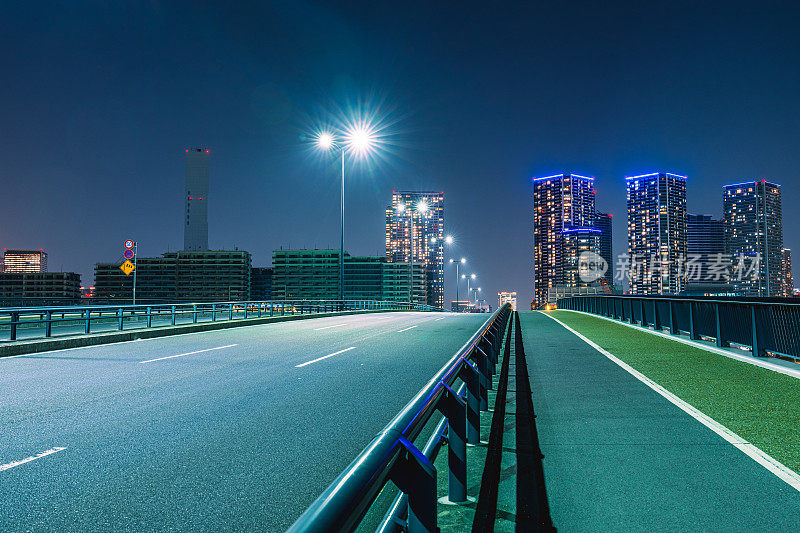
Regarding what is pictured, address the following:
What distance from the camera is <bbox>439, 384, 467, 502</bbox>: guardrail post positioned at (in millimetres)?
3877

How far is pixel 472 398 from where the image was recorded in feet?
18.3

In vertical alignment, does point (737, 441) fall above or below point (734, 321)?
below

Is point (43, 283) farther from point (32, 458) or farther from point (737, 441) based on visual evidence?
point (737, 441)

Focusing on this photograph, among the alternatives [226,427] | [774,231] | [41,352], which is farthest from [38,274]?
[774,231]

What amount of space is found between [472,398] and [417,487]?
3.24 metres

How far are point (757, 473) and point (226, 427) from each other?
553 cm

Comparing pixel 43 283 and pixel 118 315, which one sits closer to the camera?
pixel 118 315

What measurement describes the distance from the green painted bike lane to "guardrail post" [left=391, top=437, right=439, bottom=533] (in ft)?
5.72

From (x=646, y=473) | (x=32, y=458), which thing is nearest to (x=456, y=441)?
(x=646, y=473)

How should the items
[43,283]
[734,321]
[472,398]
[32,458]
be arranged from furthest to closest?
[43,283], [734,321], [472,398], [32,458]

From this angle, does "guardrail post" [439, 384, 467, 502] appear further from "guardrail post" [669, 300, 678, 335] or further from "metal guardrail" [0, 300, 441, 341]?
"guardrail post" [669, 300, 678, 335]

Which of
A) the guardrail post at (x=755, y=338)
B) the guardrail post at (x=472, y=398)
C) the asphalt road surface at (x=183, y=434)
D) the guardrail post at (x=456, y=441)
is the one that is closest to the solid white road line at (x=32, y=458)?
the asphalt road surface at (x=183, y=434)

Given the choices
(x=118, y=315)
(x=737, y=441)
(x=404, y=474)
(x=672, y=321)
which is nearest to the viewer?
(x=404, y=474)

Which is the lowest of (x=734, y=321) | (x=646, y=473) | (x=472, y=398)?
(x=646, y=473)
